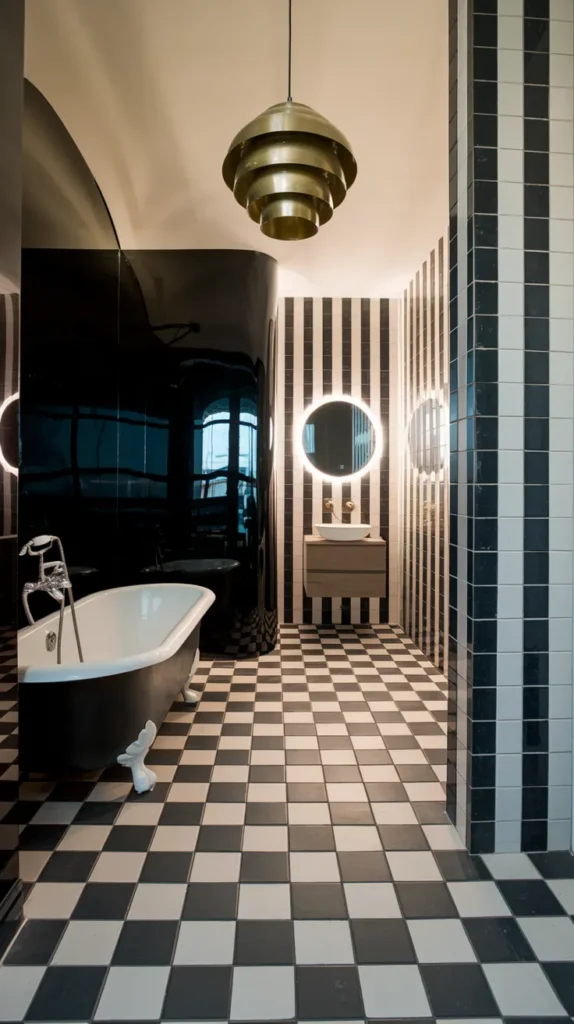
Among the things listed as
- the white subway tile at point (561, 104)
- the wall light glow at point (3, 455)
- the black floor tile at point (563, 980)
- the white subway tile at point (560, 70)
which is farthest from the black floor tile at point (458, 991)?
the white subway tile at point (560, 70)

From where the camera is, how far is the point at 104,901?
170cm

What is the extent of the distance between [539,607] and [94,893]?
166cm

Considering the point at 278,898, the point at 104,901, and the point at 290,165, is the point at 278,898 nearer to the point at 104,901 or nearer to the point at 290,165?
the point at 104,901

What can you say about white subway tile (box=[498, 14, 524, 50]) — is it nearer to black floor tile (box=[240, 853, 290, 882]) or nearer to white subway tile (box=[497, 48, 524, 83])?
white subway tile (box=[497, 48, 524, 83])

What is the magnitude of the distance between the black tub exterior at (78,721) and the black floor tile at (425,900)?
1.12m

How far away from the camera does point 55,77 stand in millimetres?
2521

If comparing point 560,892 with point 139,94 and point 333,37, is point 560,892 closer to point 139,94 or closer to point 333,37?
point 333,37

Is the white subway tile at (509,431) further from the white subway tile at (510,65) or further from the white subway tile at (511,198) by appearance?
the white subway tile at (510,65)

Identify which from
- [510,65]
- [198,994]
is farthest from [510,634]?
[510,65]

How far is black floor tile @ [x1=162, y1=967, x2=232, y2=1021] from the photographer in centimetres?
133

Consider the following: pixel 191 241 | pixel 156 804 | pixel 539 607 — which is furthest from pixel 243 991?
pixel 191 241

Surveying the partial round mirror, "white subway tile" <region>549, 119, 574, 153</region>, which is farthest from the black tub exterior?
the partial round mirror

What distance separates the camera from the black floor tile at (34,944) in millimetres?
1479

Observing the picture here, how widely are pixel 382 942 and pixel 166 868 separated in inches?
28.2
